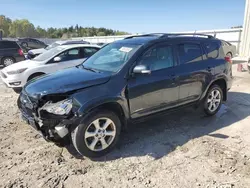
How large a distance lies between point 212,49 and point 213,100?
1.17 meters

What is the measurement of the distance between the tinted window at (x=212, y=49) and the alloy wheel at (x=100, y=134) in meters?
2.85

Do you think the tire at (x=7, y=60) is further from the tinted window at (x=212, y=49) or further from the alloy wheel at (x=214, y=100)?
the alloy wheel at (x=214, y=100)

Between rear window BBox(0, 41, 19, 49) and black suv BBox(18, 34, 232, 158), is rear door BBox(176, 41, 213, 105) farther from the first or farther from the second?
rear window BBox(0, 41, 19, 49)

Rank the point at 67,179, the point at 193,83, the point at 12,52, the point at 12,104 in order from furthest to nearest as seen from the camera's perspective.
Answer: the point at 12,52
the point at 12,104
the point at 193,83
the point at 67,179

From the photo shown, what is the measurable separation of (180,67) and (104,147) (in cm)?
211

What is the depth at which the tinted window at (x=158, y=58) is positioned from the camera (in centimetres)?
400

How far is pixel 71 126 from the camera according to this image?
3.26 meters

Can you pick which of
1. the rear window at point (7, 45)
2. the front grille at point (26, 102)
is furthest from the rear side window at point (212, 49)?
the rear window at point (7, 45)

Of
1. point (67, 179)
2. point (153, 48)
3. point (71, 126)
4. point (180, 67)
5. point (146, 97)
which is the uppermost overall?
point (153, 48)

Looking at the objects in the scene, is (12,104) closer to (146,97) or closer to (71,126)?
(71,126)

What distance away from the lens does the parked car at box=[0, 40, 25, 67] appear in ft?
41.9

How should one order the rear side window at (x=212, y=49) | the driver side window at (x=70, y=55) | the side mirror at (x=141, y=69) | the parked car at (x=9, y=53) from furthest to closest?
the parked car at (x=9, y=53), the driver side window at (x=70, y=55), the rear side window at (x=212, y=49), the side mirror at (x=141, y=69)

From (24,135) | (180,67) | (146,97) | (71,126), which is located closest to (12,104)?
(24,135)

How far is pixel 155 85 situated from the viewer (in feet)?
13.1
